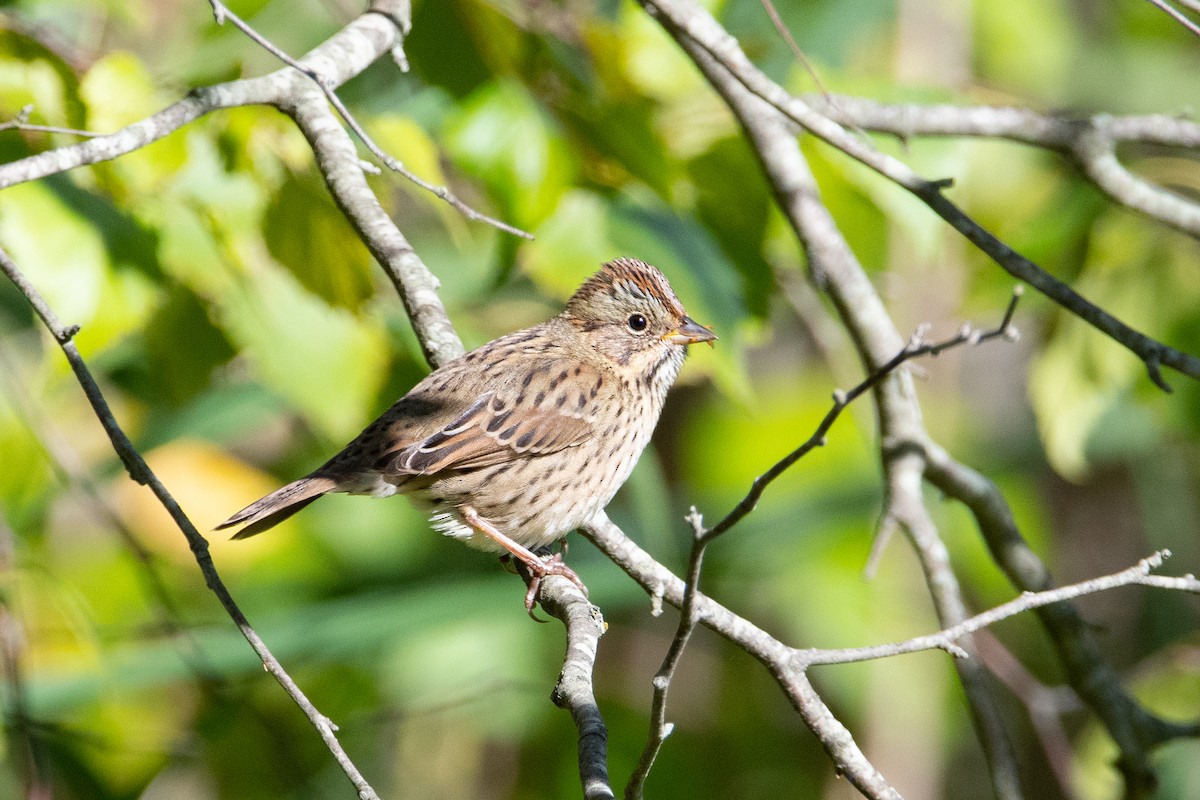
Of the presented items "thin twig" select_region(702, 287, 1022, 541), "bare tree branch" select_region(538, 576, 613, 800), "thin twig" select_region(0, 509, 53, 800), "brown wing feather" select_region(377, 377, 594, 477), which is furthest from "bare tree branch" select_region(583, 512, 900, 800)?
"thin twig" select_region(0, 509, 53, 800)

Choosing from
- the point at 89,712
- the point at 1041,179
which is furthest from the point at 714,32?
the point at 89,712

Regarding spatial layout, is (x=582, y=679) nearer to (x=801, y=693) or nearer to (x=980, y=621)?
(x=801, y=693)

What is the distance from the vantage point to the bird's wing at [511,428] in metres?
3.29

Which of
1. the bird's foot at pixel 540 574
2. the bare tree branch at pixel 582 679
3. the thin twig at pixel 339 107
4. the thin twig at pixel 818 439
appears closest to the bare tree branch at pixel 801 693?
the bare tree branch at pixel 582 679

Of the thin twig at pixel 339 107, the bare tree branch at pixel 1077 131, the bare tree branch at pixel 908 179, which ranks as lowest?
the thin twig at pixel 339 107

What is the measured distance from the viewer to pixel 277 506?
118 inches

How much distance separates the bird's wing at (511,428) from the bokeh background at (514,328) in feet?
1.04

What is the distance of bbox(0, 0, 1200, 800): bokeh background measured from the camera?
11.1 feet

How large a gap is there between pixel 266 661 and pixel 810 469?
4358 millimetres

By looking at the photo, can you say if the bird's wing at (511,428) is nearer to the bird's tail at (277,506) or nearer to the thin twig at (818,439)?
the bird's tail at (277,506)

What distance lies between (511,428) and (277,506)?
761 mm

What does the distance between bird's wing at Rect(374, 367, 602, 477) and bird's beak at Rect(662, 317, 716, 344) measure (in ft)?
0.84

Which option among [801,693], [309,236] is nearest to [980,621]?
[801,693]

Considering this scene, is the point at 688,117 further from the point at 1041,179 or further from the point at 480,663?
the point at 480,663
